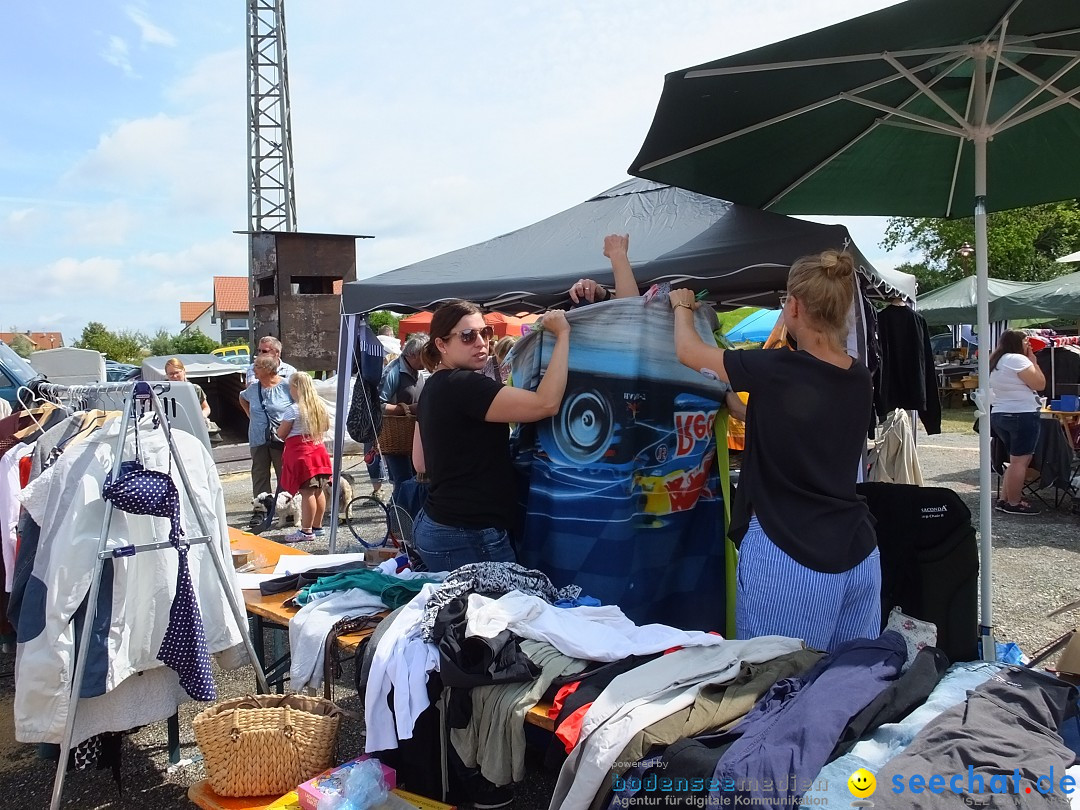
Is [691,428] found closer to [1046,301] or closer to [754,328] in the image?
[754,328]

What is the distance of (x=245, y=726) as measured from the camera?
2.51 metres

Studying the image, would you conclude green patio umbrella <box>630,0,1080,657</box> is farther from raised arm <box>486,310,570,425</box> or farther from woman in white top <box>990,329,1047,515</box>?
woman in white top <box>990,329,1047,515</box>

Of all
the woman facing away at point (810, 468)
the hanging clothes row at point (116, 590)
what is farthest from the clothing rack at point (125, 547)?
the woman facing away at point (810, 468)

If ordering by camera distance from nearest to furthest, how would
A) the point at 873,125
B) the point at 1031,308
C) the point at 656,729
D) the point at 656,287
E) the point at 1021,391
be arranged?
the point at 656,729 < the point at 656,287 < the point at 873,125 < the point at 1021,391 < the point at 1031,308

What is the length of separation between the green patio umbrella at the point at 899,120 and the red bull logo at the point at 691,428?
104 cm

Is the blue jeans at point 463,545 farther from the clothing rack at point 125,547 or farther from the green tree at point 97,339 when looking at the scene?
the green tree at point 97,339

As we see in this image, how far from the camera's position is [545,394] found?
2.95 m

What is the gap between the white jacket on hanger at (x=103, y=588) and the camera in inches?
103

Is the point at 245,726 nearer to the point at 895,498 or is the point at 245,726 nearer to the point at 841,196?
the point at 895,498

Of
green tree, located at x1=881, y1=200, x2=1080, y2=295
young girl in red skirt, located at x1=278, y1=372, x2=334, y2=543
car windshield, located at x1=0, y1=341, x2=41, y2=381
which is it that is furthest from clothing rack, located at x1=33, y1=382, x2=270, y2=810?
green tree, located at x1=881, y1=200, x2=1080, y2=295

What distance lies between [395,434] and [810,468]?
12.3ft

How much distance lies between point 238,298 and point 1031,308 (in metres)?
60.0

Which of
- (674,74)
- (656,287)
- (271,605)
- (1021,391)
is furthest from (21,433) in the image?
(1021,391)

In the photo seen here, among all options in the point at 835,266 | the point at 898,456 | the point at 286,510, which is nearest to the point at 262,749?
the point at 835,266
